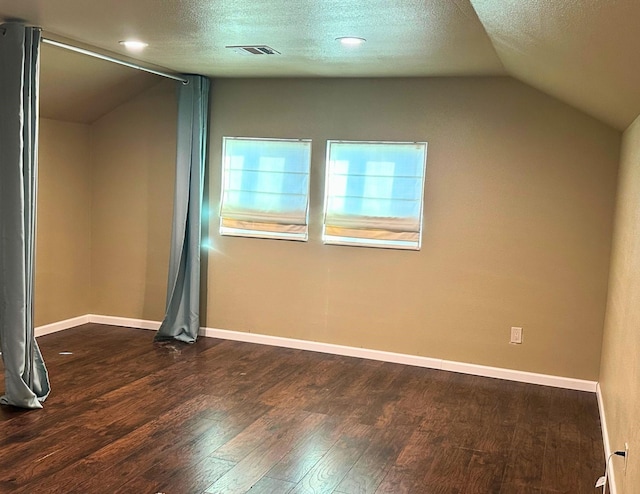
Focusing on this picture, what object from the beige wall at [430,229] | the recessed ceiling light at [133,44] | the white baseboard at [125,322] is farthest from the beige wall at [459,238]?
the recessed ceiling light at [133,44]

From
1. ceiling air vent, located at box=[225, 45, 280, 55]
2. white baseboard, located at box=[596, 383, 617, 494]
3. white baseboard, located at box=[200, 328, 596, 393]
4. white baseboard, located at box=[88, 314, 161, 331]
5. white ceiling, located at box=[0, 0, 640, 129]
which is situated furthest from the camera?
white baseboard, located at box=[88, 314, 161, 331]

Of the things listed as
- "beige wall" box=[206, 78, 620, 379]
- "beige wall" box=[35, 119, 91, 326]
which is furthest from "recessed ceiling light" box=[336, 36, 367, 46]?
"beige wall" box=[35, 119, 91, 326]

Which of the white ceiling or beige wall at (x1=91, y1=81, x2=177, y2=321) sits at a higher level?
the white ceiling

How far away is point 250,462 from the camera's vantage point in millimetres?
3227

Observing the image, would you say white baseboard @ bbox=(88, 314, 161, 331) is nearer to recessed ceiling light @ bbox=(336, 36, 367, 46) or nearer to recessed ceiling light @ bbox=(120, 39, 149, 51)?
recessed ceiling light @ bbox=(120, 39, 149, 51)

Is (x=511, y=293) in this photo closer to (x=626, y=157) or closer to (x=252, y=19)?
(x=626, y=157)

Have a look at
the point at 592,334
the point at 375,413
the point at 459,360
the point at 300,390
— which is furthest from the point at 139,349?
the point at 592,334

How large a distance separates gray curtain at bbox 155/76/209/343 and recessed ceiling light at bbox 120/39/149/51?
968 millimetres

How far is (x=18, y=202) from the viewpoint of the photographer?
3633mm

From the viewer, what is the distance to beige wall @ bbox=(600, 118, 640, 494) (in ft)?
8.13

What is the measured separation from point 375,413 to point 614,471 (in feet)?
4.60

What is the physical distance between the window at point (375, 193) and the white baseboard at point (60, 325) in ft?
7.61

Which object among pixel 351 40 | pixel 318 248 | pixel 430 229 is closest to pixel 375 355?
pixel 318 248

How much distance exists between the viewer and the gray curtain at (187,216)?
5262 mm
